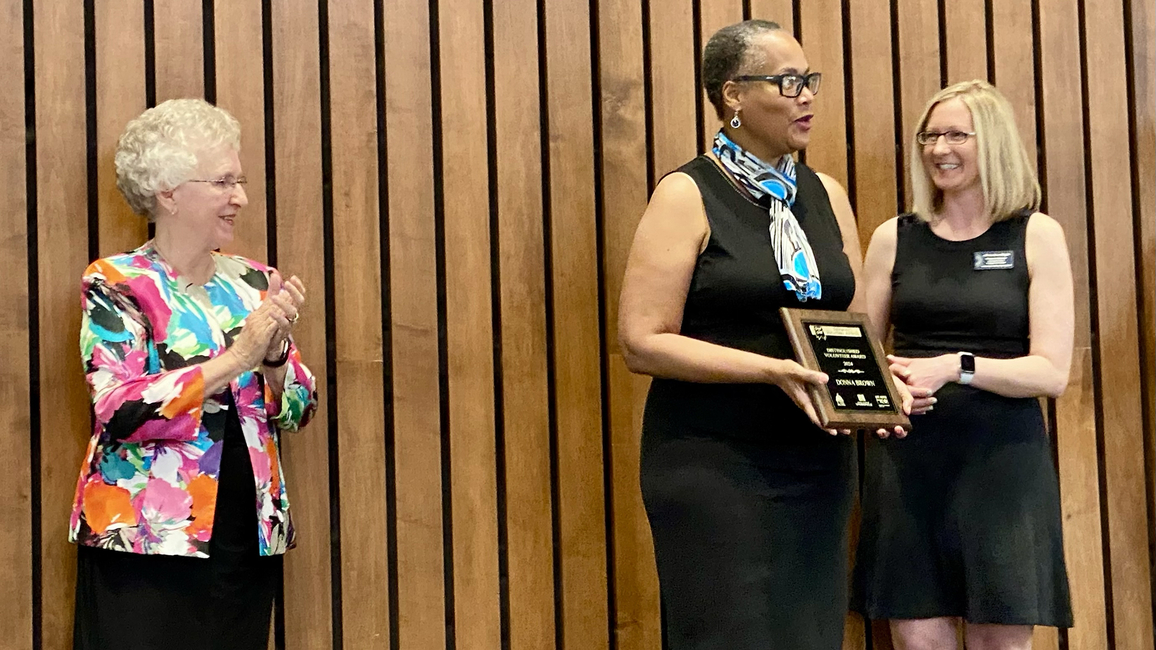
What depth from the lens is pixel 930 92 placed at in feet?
13.8

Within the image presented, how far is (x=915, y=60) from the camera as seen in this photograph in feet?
13.8

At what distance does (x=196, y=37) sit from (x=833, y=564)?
213 centimetres

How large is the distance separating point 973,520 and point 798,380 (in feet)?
3.27

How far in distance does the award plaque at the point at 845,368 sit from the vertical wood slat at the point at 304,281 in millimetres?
1360

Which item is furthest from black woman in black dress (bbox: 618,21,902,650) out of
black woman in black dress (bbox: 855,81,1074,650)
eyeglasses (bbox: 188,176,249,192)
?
eyeglasses (bbox: 188,176,249,192)

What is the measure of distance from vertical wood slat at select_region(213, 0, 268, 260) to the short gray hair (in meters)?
1.22

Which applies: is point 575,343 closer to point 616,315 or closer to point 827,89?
point 616,315

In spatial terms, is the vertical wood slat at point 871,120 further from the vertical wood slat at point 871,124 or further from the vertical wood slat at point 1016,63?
the vertical wood slat at point 1016,63

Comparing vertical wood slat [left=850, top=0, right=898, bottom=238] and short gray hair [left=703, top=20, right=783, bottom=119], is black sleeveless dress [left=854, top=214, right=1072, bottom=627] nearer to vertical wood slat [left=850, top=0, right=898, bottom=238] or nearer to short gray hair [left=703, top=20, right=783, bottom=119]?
vertical wood slat [left=850, top=0, right=898, bottom=238]

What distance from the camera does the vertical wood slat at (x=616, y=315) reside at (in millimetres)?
3883

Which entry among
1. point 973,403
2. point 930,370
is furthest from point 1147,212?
point 930,370

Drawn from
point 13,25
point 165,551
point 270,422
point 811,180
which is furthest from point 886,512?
point 13,25

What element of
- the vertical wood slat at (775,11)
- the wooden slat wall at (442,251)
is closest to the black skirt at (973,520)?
the wooden slat wall at (442,251)

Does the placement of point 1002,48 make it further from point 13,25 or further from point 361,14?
point 13,25
